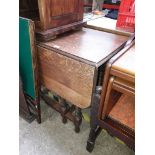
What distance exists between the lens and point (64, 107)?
1.41 meters

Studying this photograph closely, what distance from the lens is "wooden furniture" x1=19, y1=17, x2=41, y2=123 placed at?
1.00 meters

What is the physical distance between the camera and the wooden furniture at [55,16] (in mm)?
1038

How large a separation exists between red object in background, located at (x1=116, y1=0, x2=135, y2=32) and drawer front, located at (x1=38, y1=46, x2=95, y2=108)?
64cm

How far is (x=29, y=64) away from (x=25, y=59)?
0.05 meters

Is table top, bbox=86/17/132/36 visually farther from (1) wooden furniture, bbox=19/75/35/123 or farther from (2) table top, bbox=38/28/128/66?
(1) wooden furniture, bbox=19/75/35/123

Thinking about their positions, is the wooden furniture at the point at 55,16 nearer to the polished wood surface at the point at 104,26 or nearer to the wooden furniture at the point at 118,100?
the polished wood surface at the point at 104,26

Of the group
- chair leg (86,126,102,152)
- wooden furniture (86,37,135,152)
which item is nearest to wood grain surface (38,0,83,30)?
wooden furniture (86,37,135,152)

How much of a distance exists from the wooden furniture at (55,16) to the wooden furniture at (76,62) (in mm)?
66

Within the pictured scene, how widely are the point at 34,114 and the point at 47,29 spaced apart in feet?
2.59

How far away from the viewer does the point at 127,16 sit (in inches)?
50.9

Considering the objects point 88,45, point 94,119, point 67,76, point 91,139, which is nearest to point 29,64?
point 67,76
